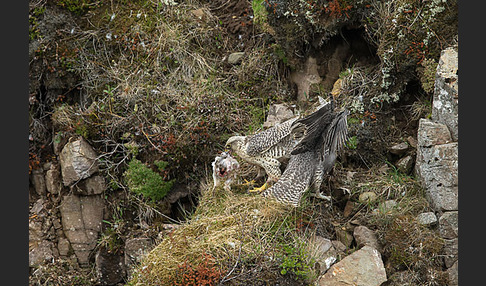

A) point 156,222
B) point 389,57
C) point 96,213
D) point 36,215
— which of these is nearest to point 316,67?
point 389,57

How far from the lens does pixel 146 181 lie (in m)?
8.27

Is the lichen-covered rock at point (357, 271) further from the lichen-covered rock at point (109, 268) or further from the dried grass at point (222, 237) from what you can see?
the lichen-covered rock at point (109, 268)

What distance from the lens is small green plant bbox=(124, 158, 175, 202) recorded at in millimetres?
8242

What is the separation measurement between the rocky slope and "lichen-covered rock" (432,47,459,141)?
19mm

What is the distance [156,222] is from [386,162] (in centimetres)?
323

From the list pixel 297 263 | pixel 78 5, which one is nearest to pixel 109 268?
pixel 297 263

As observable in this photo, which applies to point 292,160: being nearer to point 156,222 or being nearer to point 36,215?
point 156,222

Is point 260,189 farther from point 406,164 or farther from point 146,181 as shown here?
point 406,164

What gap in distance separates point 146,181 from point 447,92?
13.4 feet

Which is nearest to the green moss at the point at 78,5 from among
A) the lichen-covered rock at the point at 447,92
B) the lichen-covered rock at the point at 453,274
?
the lichen-covered rock at the point at 447,92

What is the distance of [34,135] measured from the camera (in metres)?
8.91

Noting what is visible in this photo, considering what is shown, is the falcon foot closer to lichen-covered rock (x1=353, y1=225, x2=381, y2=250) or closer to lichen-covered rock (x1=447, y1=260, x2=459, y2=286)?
lichen-covered rock (x1=353, y1=225, x2=381, y2=250)

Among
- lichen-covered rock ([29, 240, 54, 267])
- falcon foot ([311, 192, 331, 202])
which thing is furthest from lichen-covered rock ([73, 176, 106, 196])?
falcon foot ([311, 192, 331, 202])

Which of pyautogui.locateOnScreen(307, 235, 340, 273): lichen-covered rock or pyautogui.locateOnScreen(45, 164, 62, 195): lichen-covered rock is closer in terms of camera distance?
pyautogui.locateOnScreen(307, 235, 340, 273): lichen-covered rock
